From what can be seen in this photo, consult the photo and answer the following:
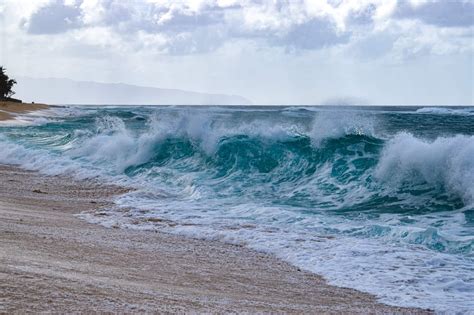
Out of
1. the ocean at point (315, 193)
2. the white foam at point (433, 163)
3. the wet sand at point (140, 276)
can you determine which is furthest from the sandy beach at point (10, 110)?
the wet sand at point (140, 276)

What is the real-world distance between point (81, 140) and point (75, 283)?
2119 cm

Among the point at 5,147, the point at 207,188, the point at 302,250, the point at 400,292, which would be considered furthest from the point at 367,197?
the point at 5,147

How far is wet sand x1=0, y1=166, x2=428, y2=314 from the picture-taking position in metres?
5.33

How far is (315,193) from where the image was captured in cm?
1437

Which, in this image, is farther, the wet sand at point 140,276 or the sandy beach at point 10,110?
the sandy beach at point 10,110

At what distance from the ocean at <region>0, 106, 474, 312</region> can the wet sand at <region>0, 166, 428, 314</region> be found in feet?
1.61

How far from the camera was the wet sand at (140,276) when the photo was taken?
5328mm

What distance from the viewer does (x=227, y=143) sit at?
65.4ft

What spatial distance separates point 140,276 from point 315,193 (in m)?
8.28

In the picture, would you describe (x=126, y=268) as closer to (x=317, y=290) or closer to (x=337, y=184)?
(x=317, y=290)

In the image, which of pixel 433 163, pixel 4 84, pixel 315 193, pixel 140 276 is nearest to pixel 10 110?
pixel 4 84

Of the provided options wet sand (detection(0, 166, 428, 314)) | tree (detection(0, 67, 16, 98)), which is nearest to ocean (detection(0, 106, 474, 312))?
wet sand (detection(0, 166, 428, 314))

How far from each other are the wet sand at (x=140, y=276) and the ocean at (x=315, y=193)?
0.49 metres

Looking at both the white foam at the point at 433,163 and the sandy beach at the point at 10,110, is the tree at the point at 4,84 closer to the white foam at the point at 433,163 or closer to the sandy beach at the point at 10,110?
the sandy beach at the point at 10,110
